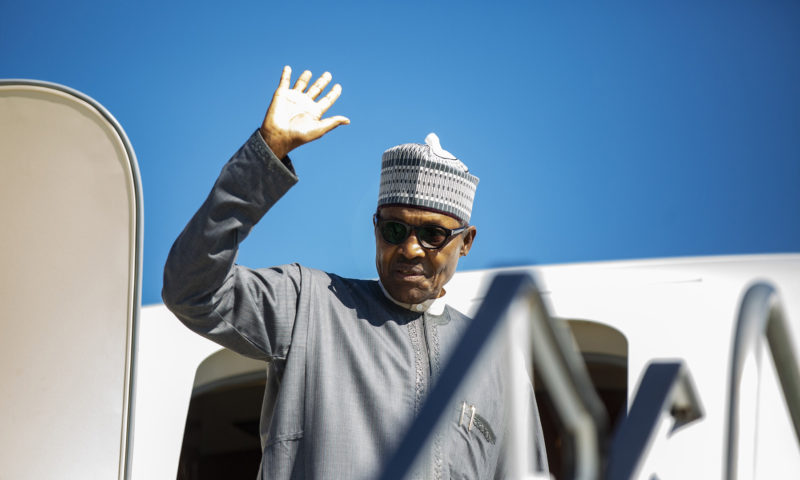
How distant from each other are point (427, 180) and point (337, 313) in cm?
34

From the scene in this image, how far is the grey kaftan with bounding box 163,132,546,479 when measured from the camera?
1.40 m

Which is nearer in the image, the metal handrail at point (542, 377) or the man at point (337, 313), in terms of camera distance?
the metal handrail at point (542, 377)

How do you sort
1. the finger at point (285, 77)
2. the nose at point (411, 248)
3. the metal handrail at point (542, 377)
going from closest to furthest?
1. the metal handrail at point (542, 377)
2. the finger at point (285, 77)
3. the nose at point (411, 248)

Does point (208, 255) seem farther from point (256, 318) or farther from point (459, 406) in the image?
point (459, 406)

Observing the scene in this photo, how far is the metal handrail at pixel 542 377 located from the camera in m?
0.69

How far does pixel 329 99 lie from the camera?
1.58 meters

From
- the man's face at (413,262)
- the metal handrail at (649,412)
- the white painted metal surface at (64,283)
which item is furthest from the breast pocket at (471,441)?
the white painted metal surface at (64,283)

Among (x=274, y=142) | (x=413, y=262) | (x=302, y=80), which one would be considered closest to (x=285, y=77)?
(x=302, y=80)

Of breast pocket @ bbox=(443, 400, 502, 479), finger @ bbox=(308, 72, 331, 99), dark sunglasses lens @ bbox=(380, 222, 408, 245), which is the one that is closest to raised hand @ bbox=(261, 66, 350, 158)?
finger @ bbox=(308, 72, 331, 99)

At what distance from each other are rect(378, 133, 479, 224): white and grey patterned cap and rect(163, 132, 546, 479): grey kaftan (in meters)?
0.22

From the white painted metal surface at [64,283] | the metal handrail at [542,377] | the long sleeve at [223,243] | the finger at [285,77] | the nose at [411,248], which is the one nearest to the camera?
the metal handrail at [542,377]

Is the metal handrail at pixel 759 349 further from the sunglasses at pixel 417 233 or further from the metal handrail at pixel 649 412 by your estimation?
the sunglasses at pixel 417 233

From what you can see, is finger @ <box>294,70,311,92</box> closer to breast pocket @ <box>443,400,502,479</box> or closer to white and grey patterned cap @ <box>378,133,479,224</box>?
white and grey patterned cap @ <box>378,133,479,224</box>

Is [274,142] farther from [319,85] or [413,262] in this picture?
[413,262]
